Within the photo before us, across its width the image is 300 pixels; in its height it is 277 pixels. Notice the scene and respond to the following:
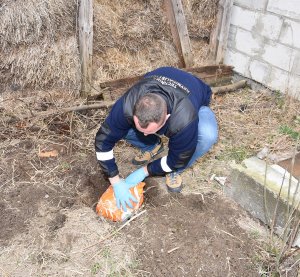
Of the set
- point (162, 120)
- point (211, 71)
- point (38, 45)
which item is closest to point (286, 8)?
point (211, 71)

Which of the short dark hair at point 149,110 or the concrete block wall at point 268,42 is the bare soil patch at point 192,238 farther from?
the concrete block wall at point 268,42

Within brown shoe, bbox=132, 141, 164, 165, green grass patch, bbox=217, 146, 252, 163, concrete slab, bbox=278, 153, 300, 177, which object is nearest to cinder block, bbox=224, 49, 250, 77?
green grass patch, bbox=217, 146, 252, 163

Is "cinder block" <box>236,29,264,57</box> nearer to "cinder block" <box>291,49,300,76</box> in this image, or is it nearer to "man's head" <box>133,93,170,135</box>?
"cinder block" <box>291,49,300,76</box>

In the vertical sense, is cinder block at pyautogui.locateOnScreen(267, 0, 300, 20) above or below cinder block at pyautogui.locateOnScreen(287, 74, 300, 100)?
above

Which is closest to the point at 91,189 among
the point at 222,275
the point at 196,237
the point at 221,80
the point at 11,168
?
the point at 11,168

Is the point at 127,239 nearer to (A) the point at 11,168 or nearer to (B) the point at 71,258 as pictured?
(B) the point at 71,258

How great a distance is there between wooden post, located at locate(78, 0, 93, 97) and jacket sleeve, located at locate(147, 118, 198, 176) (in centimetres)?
171

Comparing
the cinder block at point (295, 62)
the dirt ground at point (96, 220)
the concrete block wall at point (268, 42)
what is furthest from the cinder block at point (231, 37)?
the dirt ground at point (96, 220)

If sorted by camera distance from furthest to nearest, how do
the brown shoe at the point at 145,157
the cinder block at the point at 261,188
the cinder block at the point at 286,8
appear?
the cinder block at the point at 286,8
the brown shoe at the point at 145,157
the cinder block at the point at 261,188

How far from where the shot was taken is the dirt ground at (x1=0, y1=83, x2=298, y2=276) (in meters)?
2.34

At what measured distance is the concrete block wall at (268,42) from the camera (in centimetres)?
380

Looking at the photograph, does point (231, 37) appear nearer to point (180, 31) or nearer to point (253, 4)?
point (253, 4)

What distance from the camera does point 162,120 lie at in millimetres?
2094

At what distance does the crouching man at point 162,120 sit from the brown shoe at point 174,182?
31 cm
